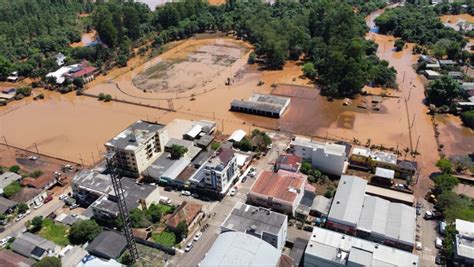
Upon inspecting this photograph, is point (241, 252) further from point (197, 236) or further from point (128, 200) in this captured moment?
point (128, 200)

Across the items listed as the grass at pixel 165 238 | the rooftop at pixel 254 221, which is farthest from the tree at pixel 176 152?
the rooftop at pixel 254 221

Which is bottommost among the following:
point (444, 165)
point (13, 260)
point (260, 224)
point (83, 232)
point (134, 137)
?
point (13, 260)

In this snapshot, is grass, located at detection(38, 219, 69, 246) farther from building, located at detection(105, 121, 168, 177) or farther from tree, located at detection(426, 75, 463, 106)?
tree, located at detection(426, 75, 463, 106)

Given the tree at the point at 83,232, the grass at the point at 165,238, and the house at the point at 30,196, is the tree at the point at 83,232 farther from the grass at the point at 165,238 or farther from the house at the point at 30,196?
the house at the point at 30,196

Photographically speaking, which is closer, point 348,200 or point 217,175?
point 348,200

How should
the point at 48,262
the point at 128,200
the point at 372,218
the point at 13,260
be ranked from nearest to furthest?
1. the point at 48,262
2. the point at 13,260
3. the point at 372,218
4. the point at 128,200

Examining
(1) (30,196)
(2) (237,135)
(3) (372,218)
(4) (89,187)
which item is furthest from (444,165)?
(1) (30,196)

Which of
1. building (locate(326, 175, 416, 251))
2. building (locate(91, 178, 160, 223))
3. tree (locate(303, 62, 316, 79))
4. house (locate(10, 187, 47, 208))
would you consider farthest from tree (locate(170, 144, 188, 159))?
tree (locate(303, 62, 316, 79))
